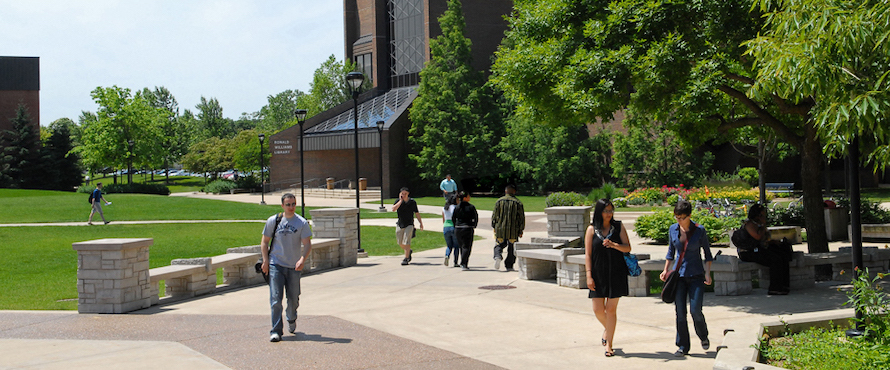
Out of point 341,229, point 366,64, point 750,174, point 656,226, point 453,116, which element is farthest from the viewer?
point 366,64

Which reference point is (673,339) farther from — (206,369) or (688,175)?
(688,175)

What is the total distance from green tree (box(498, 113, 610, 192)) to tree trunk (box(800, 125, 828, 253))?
28.0 m

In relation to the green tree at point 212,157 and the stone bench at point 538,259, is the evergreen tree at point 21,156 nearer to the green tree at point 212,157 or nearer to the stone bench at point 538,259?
the green tree at point 212,157

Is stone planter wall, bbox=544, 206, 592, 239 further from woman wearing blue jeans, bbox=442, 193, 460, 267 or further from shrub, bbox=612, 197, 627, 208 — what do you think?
shrub, bbox=612, 197, 627, 208

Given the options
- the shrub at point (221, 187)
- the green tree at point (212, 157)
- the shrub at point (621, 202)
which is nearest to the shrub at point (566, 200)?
the shrub at point (621, 202)

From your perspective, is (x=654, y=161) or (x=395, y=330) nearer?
(x=395, y=330)

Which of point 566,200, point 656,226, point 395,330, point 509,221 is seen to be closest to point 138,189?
→ point 566,200

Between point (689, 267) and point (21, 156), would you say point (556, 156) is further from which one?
point (21, 156)

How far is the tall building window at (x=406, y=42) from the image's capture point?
55469mm

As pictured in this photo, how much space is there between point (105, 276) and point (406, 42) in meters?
48.7

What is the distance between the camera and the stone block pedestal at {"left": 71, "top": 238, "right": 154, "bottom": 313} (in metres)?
9.58

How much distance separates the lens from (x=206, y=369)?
6484 mm

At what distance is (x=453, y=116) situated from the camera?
44656 millimetres

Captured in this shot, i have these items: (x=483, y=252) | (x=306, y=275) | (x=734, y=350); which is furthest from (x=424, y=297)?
(x=483, y=252)
